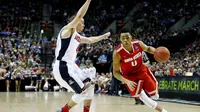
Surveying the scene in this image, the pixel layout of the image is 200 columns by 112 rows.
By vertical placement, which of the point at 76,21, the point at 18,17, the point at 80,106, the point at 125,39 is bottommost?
the point at 80,106

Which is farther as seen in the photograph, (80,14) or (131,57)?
(131,57)

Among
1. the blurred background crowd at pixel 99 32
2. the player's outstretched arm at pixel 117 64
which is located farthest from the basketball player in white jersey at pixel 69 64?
the blurred background crowd at pixel 99 32

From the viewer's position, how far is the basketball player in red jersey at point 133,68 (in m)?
6.28

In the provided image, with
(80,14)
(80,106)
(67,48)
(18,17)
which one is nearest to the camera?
(80,14)

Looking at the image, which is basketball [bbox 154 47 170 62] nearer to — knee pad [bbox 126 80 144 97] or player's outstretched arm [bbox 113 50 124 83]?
knee pad [bbox 126 80 144 97]

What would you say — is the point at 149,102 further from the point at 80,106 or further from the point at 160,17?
the point at 160,17

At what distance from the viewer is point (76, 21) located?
584 cm

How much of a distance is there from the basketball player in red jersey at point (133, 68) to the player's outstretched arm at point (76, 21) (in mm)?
869

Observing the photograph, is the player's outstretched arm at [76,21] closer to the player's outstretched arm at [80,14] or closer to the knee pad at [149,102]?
the player's outstretched arm at [80,14]

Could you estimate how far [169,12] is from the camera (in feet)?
93.9

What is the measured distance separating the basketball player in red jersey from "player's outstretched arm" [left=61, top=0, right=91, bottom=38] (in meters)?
0.87

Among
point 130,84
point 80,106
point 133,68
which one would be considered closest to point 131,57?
point 133,68

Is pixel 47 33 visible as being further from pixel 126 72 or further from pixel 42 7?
pixel 126 72

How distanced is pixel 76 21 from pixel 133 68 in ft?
4.51
